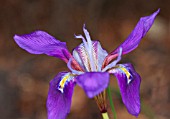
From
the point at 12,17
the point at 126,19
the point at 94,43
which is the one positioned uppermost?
the point at 12,17

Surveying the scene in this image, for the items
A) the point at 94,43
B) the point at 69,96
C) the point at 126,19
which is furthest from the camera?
the point at 126,19

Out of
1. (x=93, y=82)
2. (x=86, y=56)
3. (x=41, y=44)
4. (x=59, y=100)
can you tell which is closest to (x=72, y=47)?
(x=86, y=56)

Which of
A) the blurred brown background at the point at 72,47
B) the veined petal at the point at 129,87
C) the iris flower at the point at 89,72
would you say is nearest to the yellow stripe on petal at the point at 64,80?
the iris flower at the point at 89,72

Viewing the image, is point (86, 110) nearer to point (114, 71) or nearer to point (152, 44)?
point (152, 44)

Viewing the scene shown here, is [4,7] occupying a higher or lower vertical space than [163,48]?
higher

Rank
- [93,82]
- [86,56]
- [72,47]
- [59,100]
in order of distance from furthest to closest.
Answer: [72,47] → [86,56] → [59,100] → [93,82]

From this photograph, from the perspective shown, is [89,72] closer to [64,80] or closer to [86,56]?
[64,80]

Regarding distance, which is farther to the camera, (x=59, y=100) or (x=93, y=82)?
(x=59, y=100)

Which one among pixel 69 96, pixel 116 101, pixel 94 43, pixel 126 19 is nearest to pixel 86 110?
pixel 116 101
